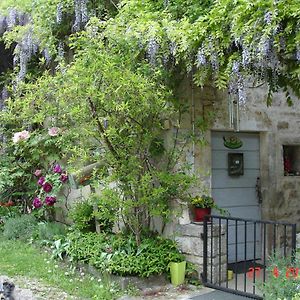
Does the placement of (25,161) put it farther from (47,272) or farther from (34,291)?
(34,291)

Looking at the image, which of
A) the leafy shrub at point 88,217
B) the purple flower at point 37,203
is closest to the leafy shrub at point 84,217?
the leafy shrub at point 88,217

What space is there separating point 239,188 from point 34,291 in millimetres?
2884

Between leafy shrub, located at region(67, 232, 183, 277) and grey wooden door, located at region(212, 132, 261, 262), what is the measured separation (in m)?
1.09

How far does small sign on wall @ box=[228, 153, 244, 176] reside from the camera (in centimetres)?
602

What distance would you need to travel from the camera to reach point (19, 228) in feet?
22.3

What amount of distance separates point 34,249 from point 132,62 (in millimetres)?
2816

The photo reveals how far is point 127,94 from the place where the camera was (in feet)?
15.4

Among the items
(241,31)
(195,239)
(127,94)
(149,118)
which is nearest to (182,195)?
(195,239)

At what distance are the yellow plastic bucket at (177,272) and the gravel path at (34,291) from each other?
1.08 metres

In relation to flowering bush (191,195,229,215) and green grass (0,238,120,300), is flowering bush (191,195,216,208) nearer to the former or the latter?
flowering bush (191,195,229,215)

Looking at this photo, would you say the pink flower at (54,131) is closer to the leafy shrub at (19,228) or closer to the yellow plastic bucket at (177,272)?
the leafy shrub at (19,228)

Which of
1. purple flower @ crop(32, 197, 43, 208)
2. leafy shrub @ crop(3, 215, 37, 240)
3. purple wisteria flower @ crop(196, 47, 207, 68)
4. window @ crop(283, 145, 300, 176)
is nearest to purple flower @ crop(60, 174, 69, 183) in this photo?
purple flower @ crop(32, 197, 43, 208)

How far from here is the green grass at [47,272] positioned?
4.69m

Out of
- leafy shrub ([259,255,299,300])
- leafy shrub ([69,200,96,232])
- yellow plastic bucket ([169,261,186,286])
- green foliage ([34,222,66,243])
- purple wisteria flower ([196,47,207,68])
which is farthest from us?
green foliage ([34,222,66,243])
